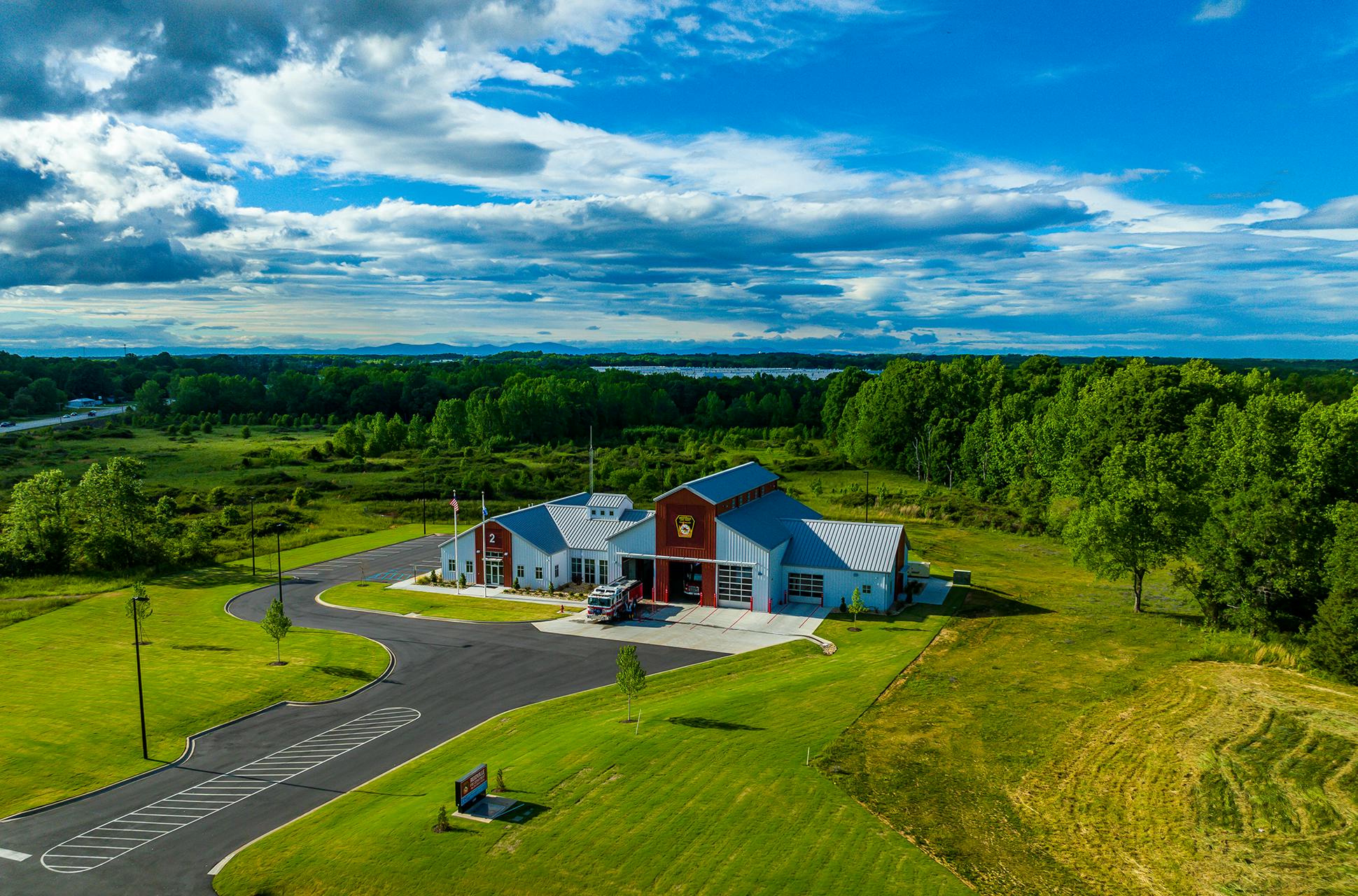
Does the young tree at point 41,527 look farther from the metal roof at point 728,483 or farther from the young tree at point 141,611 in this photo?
the metal roof at point 728,483

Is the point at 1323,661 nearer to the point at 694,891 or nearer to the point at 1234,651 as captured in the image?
the point at 1234,651

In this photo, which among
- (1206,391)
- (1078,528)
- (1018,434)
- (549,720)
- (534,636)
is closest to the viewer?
(549,720)

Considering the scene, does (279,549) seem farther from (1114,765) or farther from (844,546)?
(1114,765)

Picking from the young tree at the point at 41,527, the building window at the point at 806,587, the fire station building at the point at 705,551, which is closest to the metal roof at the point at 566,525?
the fire station building at the point at 705,551

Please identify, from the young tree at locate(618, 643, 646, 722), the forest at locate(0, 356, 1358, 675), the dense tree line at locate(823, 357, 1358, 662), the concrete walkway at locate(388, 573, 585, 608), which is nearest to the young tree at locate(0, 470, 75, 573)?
the forest at locate(0, 356, 1358, 675)

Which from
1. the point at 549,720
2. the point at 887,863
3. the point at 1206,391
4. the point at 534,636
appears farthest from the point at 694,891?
the point at 1206,391

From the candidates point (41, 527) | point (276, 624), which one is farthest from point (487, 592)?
point (41, 527)
